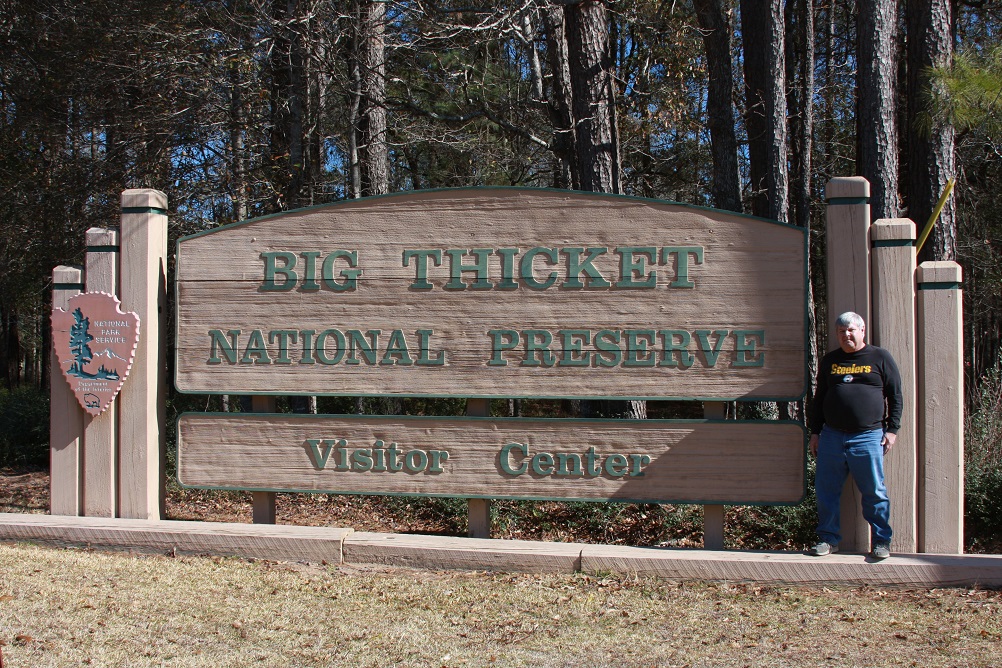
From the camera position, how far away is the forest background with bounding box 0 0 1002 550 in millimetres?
8164

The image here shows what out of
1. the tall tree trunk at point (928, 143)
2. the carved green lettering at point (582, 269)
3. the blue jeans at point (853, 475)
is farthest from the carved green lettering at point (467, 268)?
the tall tree trunk at point (928, 143)

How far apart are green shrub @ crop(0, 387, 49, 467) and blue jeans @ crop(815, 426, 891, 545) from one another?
9.82 meters

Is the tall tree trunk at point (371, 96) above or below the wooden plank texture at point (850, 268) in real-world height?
above

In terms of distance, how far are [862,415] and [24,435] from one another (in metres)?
10.8

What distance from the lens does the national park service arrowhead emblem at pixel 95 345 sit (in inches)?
237

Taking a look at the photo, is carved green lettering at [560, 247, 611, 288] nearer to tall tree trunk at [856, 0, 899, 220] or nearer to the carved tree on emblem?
the carved tree on emblem

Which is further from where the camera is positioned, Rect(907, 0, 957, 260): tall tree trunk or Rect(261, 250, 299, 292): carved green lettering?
Rect(907, 0, 957, 260): tall tree trunk

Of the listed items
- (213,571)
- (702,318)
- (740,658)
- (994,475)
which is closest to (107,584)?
(213,571)

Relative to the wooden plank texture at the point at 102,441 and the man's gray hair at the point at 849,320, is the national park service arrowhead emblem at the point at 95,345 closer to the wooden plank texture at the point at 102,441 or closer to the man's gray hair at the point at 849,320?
the wooden plank texture at the point at 102,441

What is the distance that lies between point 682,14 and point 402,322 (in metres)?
9.12

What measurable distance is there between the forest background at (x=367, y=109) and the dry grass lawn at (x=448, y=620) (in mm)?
2257

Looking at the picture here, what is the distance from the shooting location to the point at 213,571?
17.4ft

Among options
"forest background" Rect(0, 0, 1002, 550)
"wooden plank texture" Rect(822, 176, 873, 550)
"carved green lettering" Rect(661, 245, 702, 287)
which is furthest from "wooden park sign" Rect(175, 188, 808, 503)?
"forest background" Rect(0, 0, 1002, 550)

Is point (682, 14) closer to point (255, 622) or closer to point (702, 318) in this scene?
point (702, 318)
